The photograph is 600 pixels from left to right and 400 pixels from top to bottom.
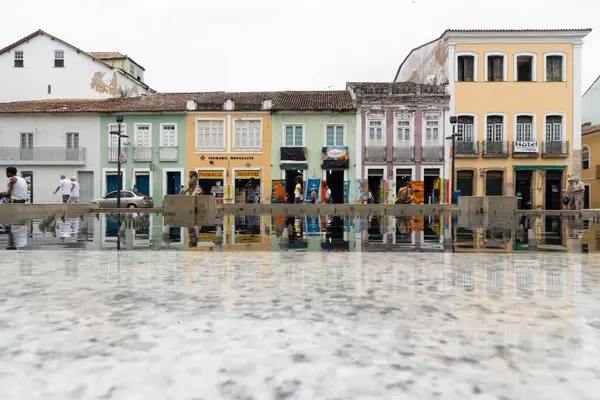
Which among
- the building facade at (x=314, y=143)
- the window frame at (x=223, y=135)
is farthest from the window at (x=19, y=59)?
the building facade at (x=314, y=143)

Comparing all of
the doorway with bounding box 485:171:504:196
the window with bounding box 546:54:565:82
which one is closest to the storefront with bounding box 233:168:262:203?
the doorway with bounding box 485:171:504:196

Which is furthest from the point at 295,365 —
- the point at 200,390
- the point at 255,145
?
the point at 255,145

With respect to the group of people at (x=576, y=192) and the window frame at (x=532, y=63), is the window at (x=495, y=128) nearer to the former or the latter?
the window frame at (x=532, y=63)

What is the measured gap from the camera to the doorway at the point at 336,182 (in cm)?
2903

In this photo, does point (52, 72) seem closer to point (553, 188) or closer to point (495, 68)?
point (495, 68)

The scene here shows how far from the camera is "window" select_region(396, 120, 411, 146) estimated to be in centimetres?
2859

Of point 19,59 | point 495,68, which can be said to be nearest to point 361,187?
point 495,68

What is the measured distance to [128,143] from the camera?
2897 centimetres

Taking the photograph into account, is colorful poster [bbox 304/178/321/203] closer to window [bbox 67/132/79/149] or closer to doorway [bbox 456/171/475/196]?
doorway [bbox 456/171/475/196]

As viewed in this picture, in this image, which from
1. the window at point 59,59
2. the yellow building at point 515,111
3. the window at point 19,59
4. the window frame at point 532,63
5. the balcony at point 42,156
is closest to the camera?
the yellow building at point 515,111

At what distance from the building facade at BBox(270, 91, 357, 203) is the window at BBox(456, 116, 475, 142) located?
6.26 metres

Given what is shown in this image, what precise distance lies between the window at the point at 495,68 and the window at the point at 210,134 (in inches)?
645

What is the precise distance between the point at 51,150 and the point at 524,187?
29.0 metres

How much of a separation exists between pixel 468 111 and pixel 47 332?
28629 millimetres
